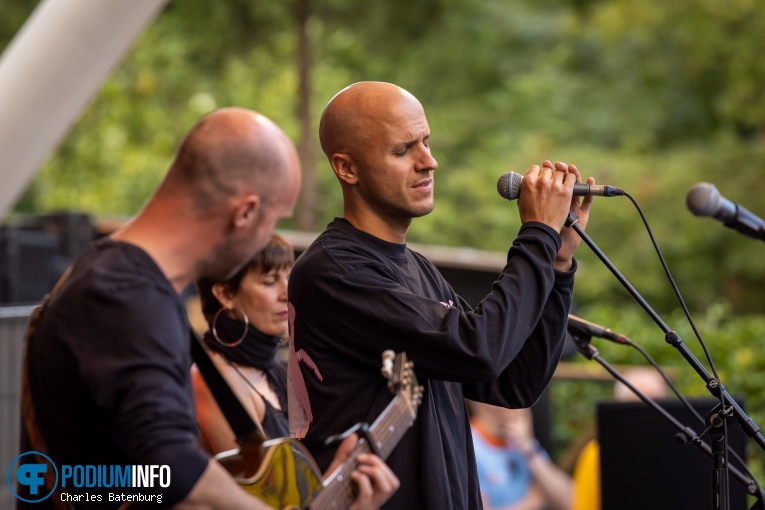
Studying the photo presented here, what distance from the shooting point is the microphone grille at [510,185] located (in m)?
3.10

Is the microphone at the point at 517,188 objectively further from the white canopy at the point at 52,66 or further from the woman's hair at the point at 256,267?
the white canopy at the point at 52,66

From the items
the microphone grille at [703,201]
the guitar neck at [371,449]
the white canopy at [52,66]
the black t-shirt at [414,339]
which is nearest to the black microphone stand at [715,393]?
the black t-shirt at [414,339]

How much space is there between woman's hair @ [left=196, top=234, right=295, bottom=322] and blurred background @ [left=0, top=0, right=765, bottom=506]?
1134 cm

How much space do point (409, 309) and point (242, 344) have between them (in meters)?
1.19

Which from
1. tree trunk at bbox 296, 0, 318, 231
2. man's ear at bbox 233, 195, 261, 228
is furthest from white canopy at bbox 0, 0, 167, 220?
tree trunk at bbox 296, 0, 318, 231

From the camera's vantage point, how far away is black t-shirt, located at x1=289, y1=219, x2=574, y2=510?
2881mm

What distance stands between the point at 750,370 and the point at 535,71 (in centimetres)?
929

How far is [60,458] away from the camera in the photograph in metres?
2.30

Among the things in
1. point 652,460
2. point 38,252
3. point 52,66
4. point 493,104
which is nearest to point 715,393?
point 652,460

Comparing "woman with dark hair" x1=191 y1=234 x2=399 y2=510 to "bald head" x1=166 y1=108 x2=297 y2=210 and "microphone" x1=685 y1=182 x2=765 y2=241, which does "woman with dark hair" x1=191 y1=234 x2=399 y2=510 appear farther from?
"microphone" x1=685 y1=182 x2=765 y2=241

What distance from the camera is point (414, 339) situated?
9.48 feet

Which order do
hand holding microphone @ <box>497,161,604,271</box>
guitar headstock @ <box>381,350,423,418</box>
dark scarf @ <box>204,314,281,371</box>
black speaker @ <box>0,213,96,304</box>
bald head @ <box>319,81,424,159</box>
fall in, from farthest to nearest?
black speaker @ <box>0,213,96,304</box> < dark scarf @ <box>204,314,281,371</box> < bald head @ <box>319,81,424,159</box> < hand holding microphone @ <box>497,161,604,271</box> < guitar headstock @ <box>381,350,423,418</box>

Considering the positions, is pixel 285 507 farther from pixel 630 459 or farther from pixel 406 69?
pixel 406 69

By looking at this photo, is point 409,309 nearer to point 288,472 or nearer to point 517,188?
point 517,188
